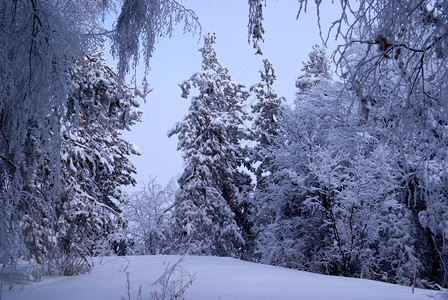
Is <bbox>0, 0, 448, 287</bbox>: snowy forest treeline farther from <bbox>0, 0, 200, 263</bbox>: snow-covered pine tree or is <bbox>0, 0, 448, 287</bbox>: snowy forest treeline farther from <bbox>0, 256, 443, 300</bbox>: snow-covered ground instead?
<bbox>0, 256, 443, 300</bbox>: snow-covered ground

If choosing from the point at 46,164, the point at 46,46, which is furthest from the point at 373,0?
the point at 46,164

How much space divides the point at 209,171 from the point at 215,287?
516 inches

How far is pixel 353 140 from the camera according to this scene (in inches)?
467

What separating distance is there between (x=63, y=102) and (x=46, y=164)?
11.5 ft

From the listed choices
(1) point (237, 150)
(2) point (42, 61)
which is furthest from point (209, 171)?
(2) point (42, 61)

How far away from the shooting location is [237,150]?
18797 millimetres

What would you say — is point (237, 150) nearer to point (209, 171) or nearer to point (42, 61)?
point (209, 171)

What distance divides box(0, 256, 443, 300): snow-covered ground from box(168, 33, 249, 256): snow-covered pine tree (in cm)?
1091

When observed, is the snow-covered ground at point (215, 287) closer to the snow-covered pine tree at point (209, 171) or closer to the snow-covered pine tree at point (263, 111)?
the snow-covered pine tree at point (209, 171)

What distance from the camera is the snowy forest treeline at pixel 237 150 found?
249cm

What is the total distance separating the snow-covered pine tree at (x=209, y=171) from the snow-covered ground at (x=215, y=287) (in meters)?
10.9

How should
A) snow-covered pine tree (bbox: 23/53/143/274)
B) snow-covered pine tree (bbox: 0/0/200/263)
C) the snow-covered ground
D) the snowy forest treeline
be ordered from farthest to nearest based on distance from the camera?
snow-covered pine tree (bbox: 23/53/143/274) → the snow-covered ground → snow-covered pine tree (bbox: 0/0/200/263) → the snowy forest treeline

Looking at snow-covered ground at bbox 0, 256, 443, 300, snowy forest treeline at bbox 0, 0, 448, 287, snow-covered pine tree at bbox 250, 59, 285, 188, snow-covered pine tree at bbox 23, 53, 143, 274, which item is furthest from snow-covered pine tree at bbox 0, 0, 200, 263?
snow-covered pine tree at bbox 250, 59, 285, 188

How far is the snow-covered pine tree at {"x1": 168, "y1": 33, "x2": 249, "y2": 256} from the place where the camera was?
1616 cm
